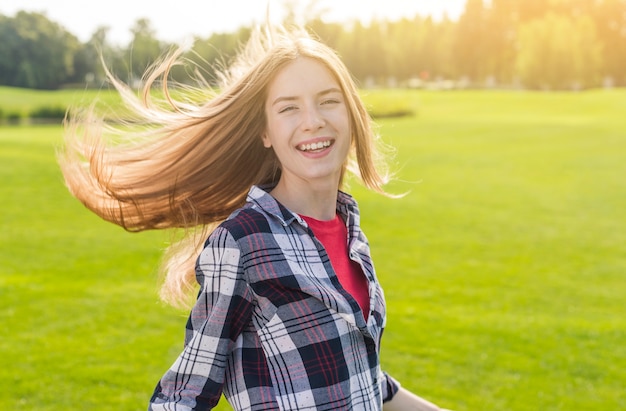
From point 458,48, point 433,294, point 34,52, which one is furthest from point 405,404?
point 458,48

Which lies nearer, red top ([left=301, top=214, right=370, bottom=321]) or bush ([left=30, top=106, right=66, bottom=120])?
red top ([left=301, top=214, right=370, bottom=321])

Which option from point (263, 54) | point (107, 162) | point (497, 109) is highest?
point (263, 54)

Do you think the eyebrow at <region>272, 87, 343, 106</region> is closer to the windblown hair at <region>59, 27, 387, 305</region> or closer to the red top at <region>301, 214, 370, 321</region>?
the windblown hair at <region>59, 27, 387, 305</region>

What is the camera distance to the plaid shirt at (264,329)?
5.82ft

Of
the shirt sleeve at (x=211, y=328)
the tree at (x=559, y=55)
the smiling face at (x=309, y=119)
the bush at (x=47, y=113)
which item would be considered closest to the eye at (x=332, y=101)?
the smiling face at (x=309, y=119)

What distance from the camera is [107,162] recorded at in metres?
2.38

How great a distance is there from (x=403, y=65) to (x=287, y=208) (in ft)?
217

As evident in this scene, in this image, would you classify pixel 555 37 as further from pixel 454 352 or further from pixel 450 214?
pixel 454 352

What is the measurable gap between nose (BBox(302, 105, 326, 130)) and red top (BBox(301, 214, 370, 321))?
262mm

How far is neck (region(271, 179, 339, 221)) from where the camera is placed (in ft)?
6.84

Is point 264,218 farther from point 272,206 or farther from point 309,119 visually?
point 309,119

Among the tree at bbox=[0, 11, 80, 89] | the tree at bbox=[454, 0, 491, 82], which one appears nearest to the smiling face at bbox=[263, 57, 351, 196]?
the tree at bbox=[0, 11, 80, 89]

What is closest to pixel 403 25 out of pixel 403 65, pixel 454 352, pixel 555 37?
pixel 403 65

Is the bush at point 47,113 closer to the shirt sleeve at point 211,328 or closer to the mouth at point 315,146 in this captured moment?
the mouth at point 315,146
